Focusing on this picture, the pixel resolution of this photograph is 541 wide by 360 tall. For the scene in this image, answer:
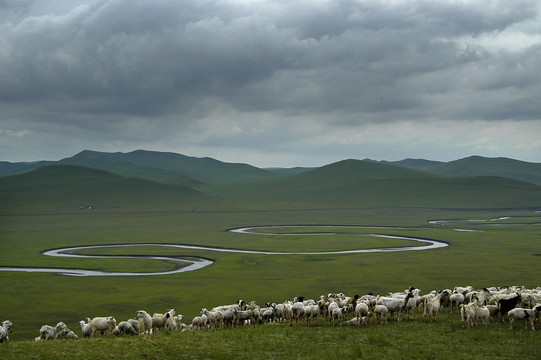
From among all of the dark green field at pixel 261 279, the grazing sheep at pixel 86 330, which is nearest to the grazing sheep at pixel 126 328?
the grazing sheep at pixel 86 330

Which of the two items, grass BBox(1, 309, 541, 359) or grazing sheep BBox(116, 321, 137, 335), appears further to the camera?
grazing sheep BBox(116, 321, 137, 335)

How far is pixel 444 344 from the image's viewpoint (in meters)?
23.0

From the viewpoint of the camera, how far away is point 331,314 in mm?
28938

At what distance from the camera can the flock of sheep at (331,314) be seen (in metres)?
26.8

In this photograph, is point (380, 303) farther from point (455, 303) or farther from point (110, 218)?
point (110, 218)

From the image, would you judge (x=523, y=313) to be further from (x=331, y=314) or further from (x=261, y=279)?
(x=261, y=279)

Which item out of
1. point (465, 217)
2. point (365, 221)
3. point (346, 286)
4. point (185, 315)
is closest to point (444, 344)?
point (185, 315)

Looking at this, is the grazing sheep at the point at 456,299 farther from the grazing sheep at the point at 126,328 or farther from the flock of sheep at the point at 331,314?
the grazing sheep at the point at 126,328

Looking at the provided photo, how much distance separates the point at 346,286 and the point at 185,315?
63.1 ft

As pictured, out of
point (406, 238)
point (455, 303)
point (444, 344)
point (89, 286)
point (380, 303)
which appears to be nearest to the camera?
point (444, 344)

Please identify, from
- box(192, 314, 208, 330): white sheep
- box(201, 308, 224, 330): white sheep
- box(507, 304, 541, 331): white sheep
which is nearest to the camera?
box(507, 304, 541, 331): white sheep

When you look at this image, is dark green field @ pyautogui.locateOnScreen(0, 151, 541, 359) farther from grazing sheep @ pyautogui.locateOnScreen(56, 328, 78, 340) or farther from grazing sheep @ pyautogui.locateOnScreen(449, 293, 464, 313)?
grazing sheep @ pyautogui.locateOnScreen(449, 293, 464, 313)

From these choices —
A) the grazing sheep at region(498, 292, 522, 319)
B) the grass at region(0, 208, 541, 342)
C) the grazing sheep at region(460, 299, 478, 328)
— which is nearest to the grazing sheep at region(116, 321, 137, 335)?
the grass at region(0, 208, 541, 342)

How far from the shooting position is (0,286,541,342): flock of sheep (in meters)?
26.8
